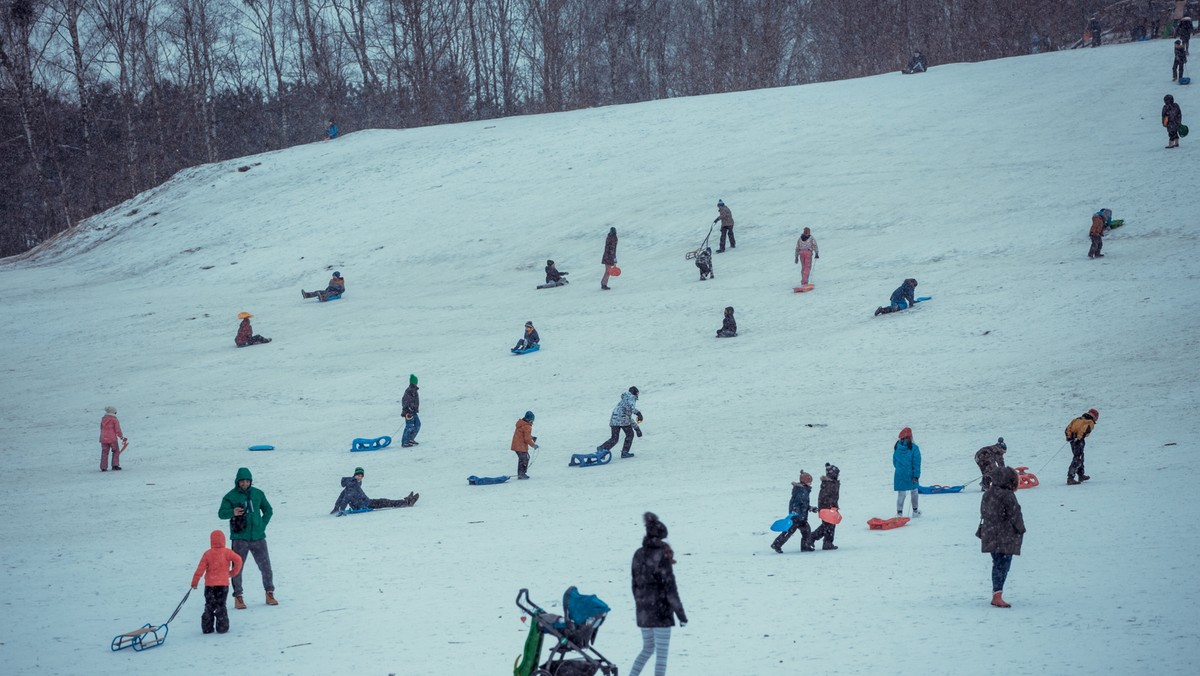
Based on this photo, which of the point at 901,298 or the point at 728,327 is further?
the point at 728,327

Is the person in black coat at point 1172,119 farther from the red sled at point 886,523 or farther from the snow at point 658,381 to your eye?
the red sled at point 886,523

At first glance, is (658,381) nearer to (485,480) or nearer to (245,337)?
(485,480)

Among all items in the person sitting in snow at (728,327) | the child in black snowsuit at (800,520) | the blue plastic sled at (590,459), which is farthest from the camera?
the person sitting in snow at (728,327)

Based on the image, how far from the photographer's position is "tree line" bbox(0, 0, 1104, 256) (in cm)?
5512

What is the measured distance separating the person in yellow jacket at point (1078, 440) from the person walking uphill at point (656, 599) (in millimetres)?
7758

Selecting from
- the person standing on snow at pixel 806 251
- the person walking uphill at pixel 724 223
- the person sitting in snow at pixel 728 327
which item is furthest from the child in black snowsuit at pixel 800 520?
the person walking uphill at pixel 724 223

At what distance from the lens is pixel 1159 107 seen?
105 ft

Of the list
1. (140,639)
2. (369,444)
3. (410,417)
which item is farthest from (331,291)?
(140,639)

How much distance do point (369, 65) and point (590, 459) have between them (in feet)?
174

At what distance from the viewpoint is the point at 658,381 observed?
2039cm

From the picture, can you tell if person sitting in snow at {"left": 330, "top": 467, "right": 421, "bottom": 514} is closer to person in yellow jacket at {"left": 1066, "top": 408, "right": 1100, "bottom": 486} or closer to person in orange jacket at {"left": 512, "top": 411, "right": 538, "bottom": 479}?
person in orange jacket at {"left": 512, "top": 411, "right": 538, "bottom": 479}

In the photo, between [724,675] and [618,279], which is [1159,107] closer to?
[618,279]

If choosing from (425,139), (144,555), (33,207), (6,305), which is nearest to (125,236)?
(6,305)

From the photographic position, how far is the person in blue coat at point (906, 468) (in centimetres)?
1176
